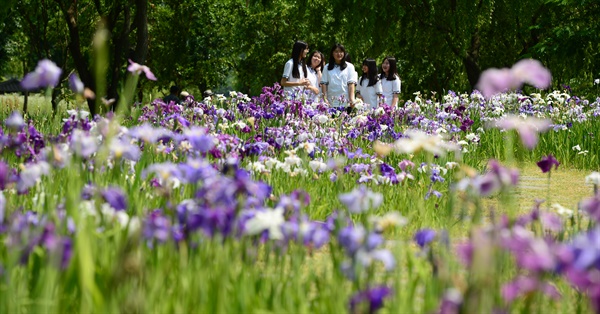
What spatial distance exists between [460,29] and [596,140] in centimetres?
1071

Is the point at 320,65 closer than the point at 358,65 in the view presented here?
Yes

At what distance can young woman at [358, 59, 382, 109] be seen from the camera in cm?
1166

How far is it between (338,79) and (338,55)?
391 millimetres

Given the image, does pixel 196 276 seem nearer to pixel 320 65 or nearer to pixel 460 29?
pixel 320 65

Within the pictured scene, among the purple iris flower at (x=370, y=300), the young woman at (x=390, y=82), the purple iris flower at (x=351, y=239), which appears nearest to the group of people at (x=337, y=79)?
the young woman at (x=390, y=82)

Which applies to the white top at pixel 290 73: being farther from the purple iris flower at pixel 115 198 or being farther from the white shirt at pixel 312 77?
the purple iris flower at pixel 115 198

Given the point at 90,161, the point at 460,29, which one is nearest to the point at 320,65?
the point at 90,161

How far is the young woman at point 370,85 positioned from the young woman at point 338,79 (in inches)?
25.8

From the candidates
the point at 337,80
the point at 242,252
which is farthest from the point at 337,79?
the point at 242,252

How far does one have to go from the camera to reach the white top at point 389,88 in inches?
477

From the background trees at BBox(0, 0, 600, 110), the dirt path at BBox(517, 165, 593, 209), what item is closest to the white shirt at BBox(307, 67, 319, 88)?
the dirt path at BBox(517, 165, 593, 209)

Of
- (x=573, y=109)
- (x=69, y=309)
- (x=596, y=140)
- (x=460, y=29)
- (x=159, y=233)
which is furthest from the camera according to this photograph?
(x=460, y=29)

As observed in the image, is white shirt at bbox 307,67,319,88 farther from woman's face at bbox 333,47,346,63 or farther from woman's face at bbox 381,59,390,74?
woman's face at bbox 381,59,390,74

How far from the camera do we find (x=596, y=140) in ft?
31.3
